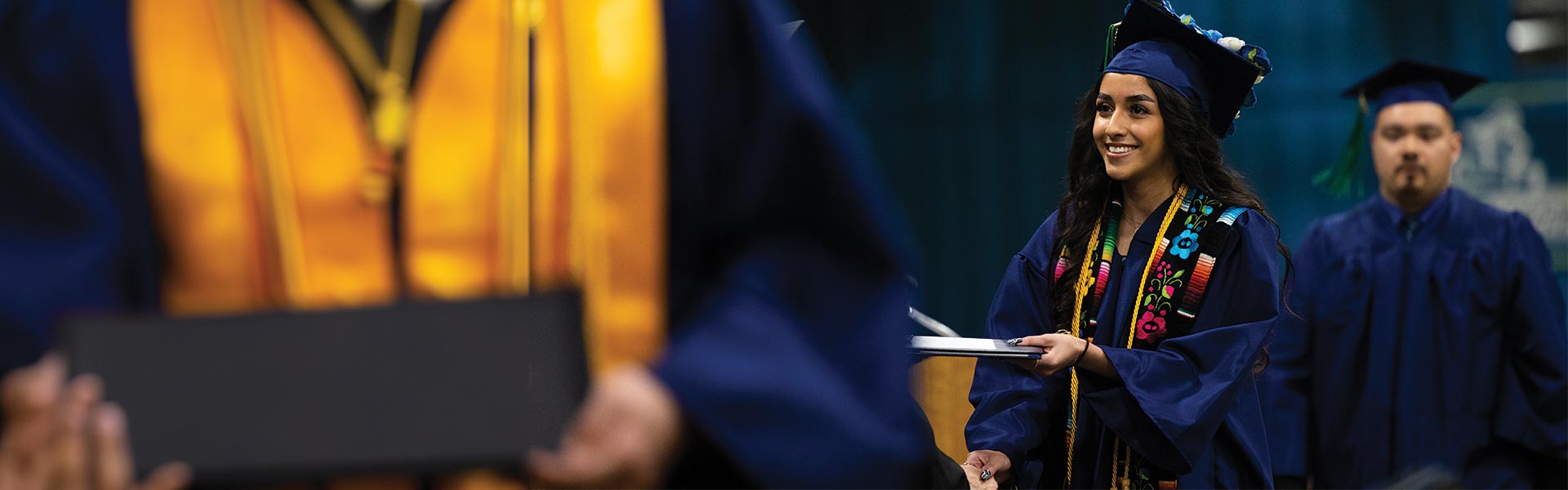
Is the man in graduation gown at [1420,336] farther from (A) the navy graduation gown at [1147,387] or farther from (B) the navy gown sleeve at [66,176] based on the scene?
(B) the navy gown sleeve at [66,176]

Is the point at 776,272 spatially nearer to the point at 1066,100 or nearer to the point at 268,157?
the point at 268,157

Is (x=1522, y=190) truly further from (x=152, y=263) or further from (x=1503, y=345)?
(x=152, y=263)

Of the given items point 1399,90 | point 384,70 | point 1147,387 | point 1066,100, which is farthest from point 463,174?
point 1066,100

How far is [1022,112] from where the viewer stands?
29.4 feet

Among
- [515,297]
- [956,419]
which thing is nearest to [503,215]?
[515,297]

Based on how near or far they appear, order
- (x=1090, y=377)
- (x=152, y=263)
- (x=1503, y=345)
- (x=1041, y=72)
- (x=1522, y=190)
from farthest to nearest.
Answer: (x=1041, y=72), (x=1522, y=190), (x=1503, y=345), (x=1090, y=377), (x=152, y=263)

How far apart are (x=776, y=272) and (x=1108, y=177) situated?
2666mm

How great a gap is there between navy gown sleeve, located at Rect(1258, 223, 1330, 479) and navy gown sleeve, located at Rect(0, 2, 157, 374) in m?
4.58

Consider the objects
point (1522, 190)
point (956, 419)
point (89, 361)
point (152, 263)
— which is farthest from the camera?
point (1522, 190)

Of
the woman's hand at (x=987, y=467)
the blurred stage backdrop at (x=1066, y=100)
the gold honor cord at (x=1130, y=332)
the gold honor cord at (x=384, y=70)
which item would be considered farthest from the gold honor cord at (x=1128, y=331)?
the blurred stage backdrop at (x=1066, y=100)

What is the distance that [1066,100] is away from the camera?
884cm

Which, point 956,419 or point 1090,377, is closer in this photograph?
point 1090,377

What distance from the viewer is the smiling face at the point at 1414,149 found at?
5.27 meters

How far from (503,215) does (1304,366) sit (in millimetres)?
4760
